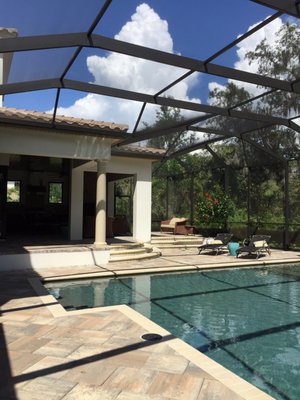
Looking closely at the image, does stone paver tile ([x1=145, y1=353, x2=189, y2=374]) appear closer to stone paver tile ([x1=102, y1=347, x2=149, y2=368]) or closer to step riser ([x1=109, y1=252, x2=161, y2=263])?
stone paver tile ([x1=102, y1=347, x2=149, y2=368])

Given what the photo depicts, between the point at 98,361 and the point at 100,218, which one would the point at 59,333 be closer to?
the point at 98,361

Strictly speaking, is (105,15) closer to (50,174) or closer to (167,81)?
(167,81)

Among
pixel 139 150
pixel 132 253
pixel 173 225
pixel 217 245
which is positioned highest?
pixel 139 150

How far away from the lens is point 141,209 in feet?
46.4

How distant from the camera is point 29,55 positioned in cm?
671

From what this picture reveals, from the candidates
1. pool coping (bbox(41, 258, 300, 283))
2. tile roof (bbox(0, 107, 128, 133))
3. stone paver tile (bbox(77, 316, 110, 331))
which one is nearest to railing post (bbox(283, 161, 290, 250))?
pool coping (bbox(41, 258, 300, 283))

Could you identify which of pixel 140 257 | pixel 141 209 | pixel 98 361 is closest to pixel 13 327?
pixel 98 361

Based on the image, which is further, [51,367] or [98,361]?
[98,361]

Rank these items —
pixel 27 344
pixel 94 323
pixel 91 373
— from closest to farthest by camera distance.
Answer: pixel 91 373
pixel 27 344
pixel 94 323

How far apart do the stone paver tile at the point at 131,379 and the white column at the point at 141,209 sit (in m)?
10.6

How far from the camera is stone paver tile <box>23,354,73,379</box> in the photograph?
134 inches

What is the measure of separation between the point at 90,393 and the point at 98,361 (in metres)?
0.66

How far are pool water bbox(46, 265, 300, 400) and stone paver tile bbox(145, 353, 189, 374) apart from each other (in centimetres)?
67

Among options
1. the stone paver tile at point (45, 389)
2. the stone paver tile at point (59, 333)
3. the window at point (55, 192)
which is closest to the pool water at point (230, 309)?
the stone paver tile at point (59, 333)
